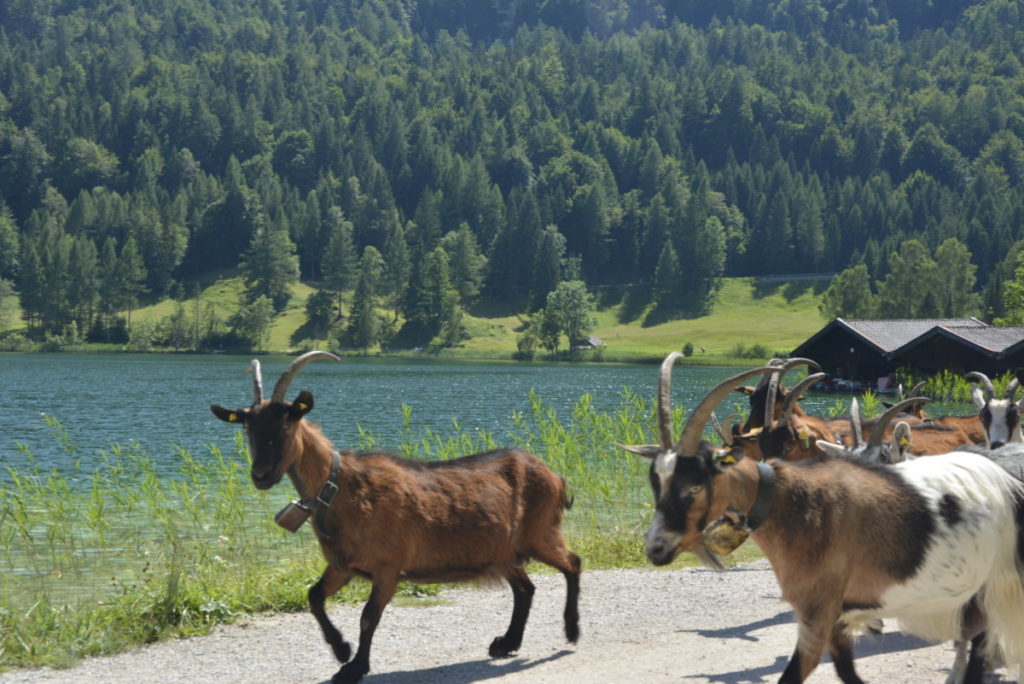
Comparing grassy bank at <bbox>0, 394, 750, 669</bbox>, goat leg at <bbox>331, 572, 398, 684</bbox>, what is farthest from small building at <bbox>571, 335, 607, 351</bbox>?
goat leg at <bbox>331, 572, 398, 684</bbox>

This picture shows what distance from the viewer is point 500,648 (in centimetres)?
1065

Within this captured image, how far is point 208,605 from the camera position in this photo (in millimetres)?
12281

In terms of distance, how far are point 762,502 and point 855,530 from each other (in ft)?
2.18

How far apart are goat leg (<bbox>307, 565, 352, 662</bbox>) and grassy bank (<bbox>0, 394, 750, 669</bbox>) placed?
2371mm

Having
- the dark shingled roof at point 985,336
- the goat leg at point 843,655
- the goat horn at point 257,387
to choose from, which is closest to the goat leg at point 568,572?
the goat horn at point 257,387

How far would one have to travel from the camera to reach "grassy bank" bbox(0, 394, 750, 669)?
11719 millimetres

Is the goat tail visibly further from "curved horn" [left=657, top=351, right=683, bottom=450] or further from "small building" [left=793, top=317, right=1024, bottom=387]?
"small building" [left=793, top=317, right=1024, bottom=387]

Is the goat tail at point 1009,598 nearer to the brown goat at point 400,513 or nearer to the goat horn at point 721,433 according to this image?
the goat horn at point 721,433

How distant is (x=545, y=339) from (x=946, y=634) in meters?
169

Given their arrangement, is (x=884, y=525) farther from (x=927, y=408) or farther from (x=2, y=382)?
(x=2, y=382)

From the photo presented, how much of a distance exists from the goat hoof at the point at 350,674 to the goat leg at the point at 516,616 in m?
1.42

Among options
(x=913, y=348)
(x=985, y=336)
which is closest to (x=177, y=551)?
(x=985, y=336)

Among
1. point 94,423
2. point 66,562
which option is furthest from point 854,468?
point 94,423

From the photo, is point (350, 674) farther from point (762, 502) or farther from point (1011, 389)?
point (1011, 389)
